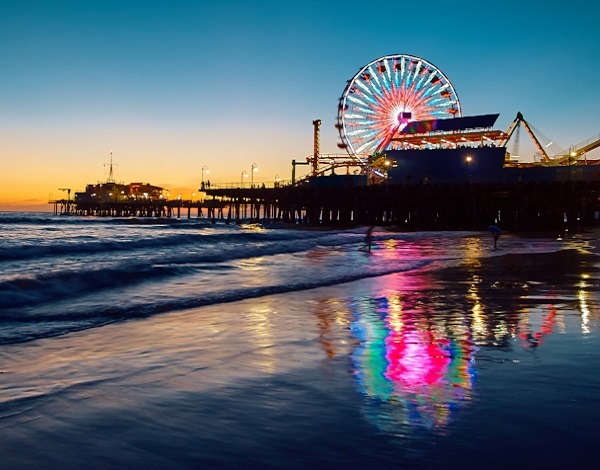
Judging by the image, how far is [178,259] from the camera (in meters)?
20.7

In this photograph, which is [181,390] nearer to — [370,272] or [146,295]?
[146,295]

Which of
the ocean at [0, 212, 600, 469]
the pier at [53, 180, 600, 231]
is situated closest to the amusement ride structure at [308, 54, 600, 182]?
the pier at [53, 180, 600, 231]

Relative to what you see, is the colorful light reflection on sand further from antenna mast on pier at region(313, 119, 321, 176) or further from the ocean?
antenna mast on pier at region(313, 119, 321, 176)

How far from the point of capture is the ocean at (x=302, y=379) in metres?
3.19

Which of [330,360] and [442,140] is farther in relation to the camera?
[442,140]

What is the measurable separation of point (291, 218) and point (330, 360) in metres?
67.9

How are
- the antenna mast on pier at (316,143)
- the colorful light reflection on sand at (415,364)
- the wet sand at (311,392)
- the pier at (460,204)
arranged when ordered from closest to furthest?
the wet sand at (311,392), the colorful light reflection on sand at (415,364), the pier at (460,204), the antenna mast on pier at (316,143)

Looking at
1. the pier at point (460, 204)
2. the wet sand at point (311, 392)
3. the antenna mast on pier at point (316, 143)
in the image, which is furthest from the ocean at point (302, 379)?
the antenna mast on pier at point (316, 143)

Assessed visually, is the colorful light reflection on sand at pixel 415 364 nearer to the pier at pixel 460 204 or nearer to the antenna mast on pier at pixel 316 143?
the pier at pixel 460 204

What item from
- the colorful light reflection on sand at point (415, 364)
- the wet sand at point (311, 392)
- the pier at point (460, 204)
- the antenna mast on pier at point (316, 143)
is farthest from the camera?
the antenna mast on pier at point (316, 143)

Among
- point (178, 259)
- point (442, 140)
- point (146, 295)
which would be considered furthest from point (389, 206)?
point (146, 295)

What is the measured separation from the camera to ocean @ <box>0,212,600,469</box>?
319 centimetres

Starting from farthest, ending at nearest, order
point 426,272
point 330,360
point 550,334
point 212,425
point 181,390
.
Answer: point 426,272 < point 550,334 < point 330,360 < point 181,390 < point 212,425

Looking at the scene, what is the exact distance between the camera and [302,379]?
4781mm
